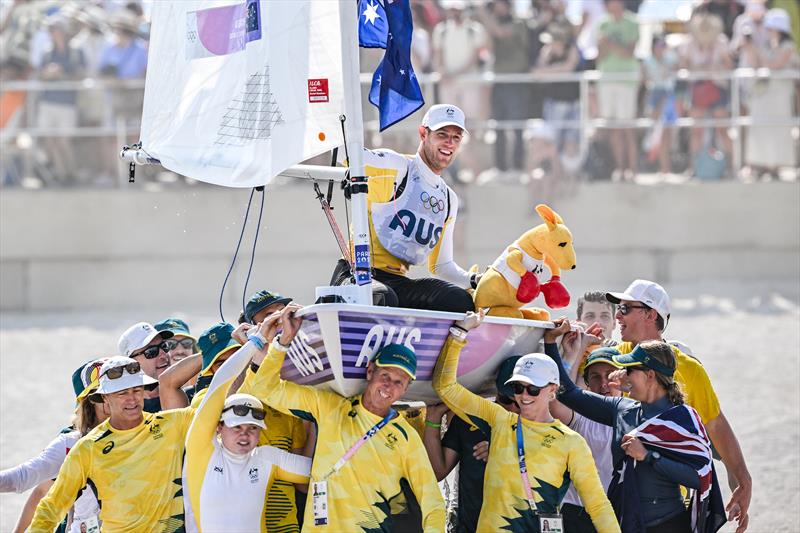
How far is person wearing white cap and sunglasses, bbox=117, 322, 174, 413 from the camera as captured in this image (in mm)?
8477

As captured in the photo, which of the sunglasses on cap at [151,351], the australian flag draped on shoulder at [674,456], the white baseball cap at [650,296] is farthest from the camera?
the sunglasses on cap at [151,351]

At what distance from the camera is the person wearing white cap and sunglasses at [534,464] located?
23.7ft

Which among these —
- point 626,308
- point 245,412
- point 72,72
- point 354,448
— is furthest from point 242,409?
point 72,72

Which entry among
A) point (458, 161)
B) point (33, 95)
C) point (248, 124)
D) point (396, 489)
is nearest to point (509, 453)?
point (396, 489)

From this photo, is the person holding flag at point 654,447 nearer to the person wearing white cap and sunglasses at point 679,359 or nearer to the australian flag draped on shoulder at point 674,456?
the australian flag draped on shoulder at point 674,456

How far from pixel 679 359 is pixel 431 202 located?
1637 mm

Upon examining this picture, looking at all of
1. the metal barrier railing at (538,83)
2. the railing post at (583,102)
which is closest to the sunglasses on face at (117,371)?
the metal barrier railing at (538,83)

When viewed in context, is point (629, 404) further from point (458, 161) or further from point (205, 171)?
point (458, 161)

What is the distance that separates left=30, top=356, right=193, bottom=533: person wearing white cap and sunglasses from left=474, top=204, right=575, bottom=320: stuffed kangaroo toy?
5.59ft

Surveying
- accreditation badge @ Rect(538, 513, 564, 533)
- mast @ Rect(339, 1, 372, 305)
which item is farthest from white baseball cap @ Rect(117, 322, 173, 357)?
accreditation badge @ Rect(538, 513, 564, 533)

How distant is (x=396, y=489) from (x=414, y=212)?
1.51 metres

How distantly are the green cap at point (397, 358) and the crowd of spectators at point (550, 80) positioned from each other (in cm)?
1003

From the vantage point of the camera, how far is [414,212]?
7.88m

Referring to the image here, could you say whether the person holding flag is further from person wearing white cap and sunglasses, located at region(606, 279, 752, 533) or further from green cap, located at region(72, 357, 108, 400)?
green cap, located at region(72, 357, 108, 400)
